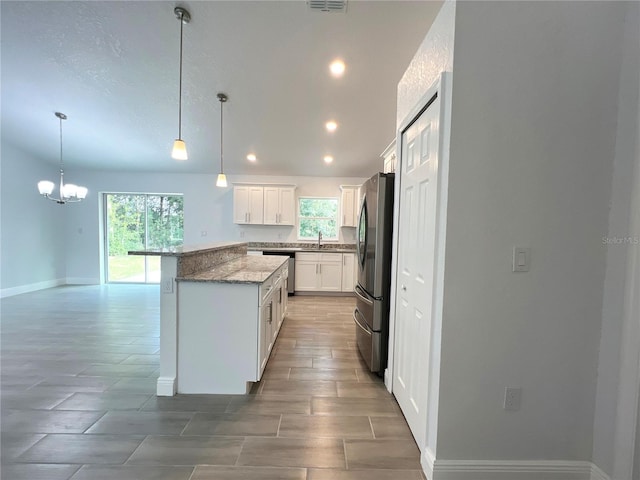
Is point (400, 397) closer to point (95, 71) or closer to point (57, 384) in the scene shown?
point (57, 384)

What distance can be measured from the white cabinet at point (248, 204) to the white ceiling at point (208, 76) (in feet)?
2.64

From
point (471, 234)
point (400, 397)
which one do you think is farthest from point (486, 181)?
point (400, 397)

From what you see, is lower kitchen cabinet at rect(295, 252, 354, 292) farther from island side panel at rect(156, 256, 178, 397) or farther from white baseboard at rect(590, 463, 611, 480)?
white baseboard at rect(590, 463, 611, 480)

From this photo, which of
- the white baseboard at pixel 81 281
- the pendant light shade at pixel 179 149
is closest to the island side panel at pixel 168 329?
the pendant light shade at pixel 179 149

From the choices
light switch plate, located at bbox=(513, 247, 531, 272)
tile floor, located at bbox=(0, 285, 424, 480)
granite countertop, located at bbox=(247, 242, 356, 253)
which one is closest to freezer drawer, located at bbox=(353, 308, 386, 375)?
tile floor, located at bbox=(0, 285, 424, 480)

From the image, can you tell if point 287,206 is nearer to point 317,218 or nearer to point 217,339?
point 317,218

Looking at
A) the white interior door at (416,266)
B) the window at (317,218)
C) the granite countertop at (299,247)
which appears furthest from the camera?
the window at (317,218)

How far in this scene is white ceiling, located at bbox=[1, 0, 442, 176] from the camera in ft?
8.61

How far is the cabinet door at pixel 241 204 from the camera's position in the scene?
5.90m

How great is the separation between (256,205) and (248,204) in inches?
6.7

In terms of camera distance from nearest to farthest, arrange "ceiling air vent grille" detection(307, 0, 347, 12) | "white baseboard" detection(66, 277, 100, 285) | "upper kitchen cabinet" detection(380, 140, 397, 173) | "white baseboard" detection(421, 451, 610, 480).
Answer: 1. "white baseboard" detection(421, 451, 610, 480)
2. "ceiling air vent grille" detection(307, 0, 347, 12)
3. "upper kitchen cabinet" detection(380, 140, 397, 173)
4. "white baseboard" detection(66, 277, 100, 285)

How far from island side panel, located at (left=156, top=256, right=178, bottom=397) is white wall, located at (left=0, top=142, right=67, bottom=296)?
16.9 ft

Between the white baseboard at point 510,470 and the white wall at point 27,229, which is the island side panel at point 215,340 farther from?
the white wall at point 27,229

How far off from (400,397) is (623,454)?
112 cm
